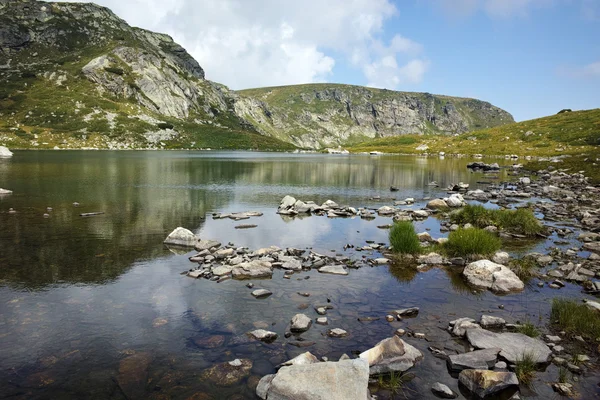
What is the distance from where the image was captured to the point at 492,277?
18.5 m

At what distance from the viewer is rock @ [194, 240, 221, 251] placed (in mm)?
24328

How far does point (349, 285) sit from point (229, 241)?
11.7 metres

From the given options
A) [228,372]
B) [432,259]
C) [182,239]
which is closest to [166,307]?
[228,372]

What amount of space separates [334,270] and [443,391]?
34.6 feet

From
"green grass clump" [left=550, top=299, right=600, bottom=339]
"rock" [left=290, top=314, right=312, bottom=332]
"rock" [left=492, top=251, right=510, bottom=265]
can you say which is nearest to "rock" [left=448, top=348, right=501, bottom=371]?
"green grass clump" [left=550, top=299, right=600, bottom=339]

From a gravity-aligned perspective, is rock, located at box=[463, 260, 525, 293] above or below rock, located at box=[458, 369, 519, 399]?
above

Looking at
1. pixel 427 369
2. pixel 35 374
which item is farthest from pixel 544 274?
pixel 35 374

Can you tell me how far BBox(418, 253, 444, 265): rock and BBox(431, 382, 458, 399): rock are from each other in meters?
12.5

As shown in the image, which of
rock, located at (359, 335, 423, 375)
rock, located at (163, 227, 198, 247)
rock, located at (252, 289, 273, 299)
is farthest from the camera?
rock, located at (163, 227, 198, 247)

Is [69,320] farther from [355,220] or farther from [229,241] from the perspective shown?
[355,220]

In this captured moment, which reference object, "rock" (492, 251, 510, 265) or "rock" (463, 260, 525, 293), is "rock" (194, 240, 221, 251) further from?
"rock" (492, 251, 510, 265)

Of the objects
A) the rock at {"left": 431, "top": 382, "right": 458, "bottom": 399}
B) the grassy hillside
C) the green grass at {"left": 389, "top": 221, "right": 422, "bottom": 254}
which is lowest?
the rock at {"left": 431, "top": 382, "right": 458, "bottom": 399}

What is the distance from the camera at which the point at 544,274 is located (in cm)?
1947

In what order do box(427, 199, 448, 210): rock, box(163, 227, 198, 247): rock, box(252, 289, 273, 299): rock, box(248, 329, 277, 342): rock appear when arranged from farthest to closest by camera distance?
box(427, 199, 448, 210): rock, box(163, 227, 198, 247): rock, box(252, 289, 273, 299): rock, box(248, 329, 277, 342): rock
